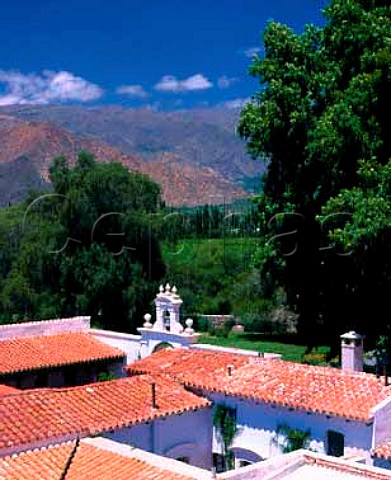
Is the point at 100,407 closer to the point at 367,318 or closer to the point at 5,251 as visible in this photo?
the point at 367,318

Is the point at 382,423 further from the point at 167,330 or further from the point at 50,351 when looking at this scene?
the point at 50,351

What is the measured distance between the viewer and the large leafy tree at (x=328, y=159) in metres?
20.9

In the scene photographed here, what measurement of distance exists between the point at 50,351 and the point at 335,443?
1064cm

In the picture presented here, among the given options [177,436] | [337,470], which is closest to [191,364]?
[177,436]

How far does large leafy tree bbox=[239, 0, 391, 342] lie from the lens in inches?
824

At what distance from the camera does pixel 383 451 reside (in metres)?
15.2

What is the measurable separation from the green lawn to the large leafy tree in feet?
40.0

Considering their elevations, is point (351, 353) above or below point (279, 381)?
above

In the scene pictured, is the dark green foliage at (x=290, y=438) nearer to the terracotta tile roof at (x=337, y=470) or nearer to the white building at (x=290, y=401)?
the white building at (x=290, y=401)

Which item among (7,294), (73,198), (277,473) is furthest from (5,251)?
(277,473)

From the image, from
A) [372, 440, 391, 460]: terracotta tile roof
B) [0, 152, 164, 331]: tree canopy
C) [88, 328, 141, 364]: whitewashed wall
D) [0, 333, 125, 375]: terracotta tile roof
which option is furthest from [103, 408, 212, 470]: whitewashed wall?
[0, 152, 164, 331]: tree canopy

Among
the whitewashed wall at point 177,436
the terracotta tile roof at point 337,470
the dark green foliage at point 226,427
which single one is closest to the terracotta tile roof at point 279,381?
the dark green foliage at point 226,427

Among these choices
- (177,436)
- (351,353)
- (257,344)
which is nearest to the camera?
(177,436)

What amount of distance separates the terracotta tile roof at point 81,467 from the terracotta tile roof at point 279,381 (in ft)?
15.0
